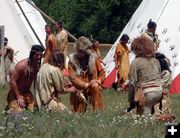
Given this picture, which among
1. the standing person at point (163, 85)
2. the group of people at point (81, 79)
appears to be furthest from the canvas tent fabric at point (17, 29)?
the standing person at point (163, 85)

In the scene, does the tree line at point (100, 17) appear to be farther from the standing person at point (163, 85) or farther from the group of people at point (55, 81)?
the standing person at point (163, 85)

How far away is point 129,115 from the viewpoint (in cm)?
1062

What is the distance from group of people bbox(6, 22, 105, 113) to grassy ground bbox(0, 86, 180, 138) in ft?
3.35

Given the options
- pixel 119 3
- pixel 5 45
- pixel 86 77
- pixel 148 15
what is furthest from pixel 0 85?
pixel 119 3

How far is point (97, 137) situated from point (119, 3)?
31.3 m

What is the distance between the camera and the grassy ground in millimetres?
9102

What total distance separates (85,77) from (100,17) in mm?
27799

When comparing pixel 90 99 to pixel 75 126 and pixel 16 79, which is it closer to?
pixel 16 79

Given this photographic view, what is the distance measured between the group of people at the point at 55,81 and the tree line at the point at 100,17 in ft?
88.7

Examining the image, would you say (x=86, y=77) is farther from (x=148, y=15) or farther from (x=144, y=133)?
(x=148, y=15)

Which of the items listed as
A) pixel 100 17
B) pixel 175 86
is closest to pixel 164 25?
pixel 175 86

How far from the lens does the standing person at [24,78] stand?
1159 cm

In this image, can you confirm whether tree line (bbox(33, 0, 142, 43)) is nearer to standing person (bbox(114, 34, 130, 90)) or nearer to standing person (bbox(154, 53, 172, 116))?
standing person (bbox(114, 34, 130, 90))

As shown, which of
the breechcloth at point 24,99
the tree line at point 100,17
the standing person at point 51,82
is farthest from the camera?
the tree line at point 100,17
